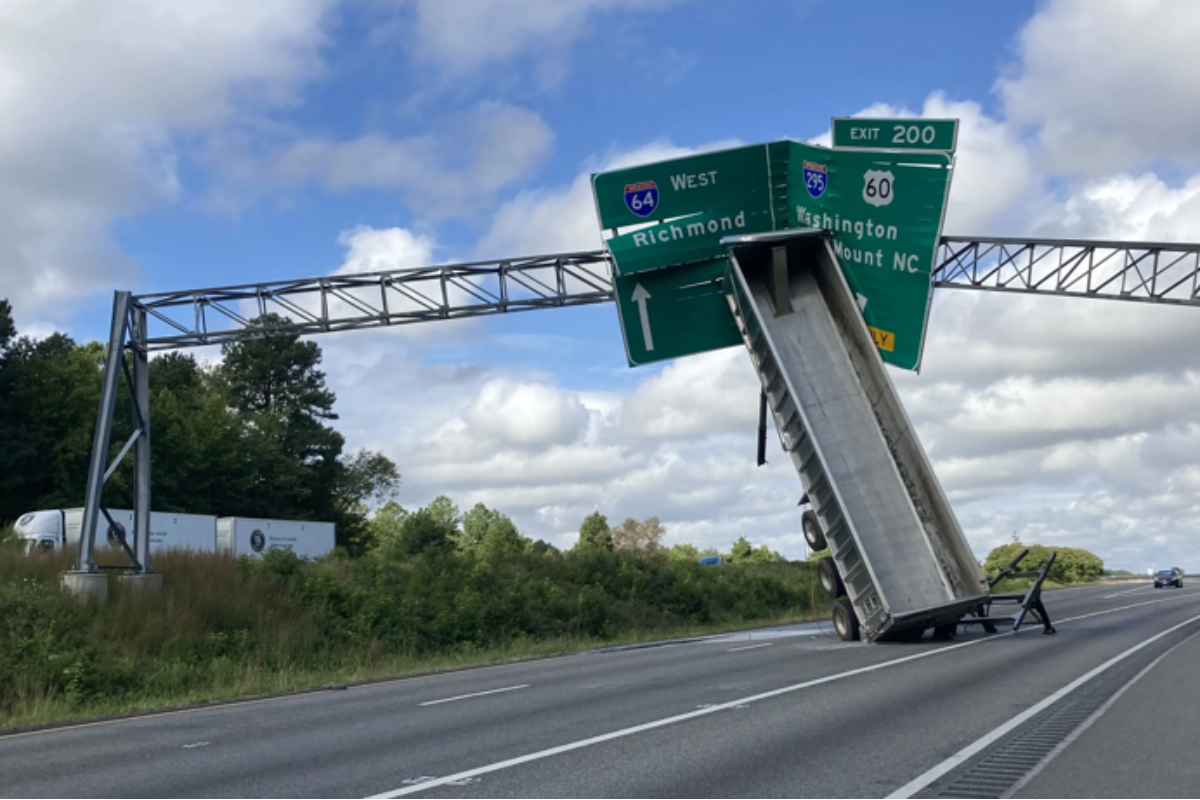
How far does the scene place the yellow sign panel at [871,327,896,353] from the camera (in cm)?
2273

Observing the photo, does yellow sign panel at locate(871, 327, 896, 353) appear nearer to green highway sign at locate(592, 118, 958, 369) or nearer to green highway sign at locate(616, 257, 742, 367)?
green highway sign at locate(592, 118, 958, 369)

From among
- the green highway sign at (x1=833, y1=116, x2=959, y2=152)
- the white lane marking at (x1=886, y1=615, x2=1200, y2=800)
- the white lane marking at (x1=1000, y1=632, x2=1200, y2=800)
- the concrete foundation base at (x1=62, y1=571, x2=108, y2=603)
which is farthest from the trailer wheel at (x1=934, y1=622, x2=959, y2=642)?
the concrete foundation base at (x1=62, y1=571, x2=108, y2=603)

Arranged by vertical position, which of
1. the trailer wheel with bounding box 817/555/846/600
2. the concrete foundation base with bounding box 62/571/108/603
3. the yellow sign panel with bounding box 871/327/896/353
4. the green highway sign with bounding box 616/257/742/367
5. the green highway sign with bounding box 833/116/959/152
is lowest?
the trailer wheel with bounding box 817/555/846/600

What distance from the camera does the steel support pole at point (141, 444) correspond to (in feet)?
69.1

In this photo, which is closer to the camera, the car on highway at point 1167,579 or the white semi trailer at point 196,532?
the white semi trailer at point 196,532

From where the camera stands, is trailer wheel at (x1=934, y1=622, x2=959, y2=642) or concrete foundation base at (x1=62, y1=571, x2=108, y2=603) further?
trailer wheel at (x1=934, y1=622, x2=959, y2=642)

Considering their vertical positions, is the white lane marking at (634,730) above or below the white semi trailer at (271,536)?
below

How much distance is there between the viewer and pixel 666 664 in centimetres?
1897

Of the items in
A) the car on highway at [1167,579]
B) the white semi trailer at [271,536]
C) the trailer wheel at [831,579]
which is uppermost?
the white semi trailer at [271,536]

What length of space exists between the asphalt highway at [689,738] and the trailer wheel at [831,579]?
4002 mm

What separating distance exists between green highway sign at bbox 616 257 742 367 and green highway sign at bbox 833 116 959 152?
→ 12.9 ft

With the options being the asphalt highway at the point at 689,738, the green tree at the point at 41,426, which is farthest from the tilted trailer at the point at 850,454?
the green tree at the point at 41,426

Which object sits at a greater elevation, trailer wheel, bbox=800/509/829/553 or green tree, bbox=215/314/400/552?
green tree, bbox=215/314/400/552

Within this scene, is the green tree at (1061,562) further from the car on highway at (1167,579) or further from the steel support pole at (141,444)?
the steel support pole at (141,444)
